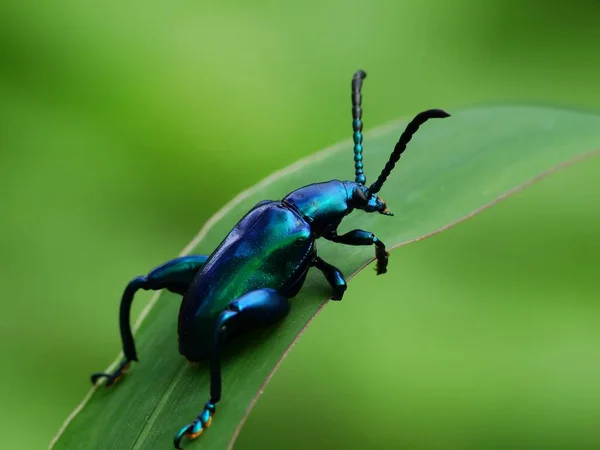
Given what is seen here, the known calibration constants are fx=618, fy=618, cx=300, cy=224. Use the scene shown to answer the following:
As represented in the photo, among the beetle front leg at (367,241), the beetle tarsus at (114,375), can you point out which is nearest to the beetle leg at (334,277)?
the beetle front leg at (367,241)

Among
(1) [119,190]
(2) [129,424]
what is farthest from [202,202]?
(2) [129,424]

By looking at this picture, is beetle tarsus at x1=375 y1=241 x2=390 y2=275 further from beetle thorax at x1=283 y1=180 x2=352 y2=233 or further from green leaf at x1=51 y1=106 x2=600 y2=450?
beetle thorax at x1=283 y1=180 x2=352 y2=233

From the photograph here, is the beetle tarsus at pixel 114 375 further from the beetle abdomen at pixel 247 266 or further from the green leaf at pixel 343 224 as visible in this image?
the beetle abdomen at pixel 247 266

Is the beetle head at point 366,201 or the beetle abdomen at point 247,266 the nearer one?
the beetle abdomen at point 247,266

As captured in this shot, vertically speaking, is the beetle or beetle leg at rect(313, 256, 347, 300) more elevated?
the beetle

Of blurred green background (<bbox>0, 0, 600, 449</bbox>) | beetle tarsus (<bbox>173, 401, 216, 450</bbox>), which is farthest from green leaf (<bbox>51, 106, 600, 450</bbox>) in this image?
blurred green background (<bbox>0, 0, 600, 449</bbox>)

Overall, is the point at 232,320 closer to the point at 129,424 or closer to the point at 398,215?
the point at 129,424

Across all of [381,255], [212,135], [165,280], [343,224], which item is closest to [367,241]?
[381,255]
